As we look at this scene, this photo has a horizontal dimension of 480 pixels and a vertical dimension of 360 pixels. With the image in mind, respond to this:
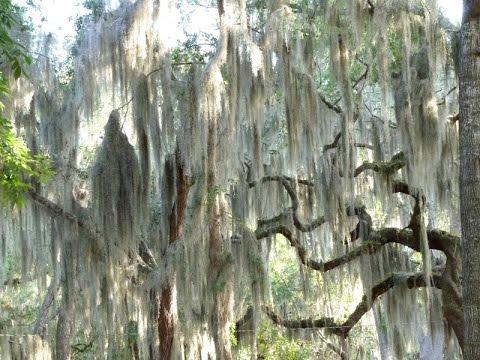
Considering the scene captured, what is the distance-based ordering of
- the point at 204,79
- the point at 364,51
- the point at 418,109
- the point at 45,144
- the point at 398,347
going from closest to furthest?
the point at 204,79
the point at 418,109
the point at 364,51
the point at 45,144
the point at 398,347

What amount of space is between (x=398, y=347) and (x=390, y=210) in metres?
3.11

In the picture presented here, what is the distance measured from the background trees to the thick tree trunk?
6.45 ft

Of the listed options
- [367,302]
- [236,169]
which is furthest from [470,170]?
[367,302]

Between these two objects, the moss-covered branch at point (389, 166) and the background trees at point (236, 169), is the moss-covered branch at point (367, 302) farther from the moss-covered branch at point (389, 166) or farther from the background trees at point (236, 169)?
the moss-covered branch at point (389, 166)

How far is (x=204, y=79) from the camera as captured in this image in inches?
304

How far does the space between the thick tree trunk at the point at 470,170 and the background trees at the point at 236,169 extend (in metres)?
1.96

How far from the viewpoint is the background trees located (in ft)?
25.9

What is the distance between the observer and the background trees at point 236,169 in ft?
25.9

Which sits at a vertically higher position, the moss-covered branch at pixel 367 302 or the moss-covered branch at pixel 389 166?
the moss-covered branch at pixel 389 166

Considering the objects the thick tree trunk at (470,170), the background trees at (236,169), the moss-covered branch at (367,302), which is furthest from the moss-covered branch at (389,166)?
the thick tree trunk at (470,170)

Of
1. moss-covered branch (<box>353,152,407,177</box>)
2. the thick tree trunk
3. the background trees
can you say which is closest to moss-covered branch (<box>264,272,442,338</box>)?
the background trees

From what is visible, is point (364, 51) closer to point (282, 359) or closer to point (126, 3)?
point (126, 3)

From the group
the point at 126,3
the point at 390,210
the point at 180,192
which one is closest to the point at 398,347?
the point at 390,210

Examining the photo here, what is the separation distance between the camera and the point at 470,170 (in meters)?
5.39
